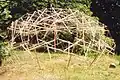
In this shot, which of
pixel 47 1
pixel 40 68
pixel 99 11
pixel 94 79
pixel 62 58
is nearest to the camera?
pixel 94 79

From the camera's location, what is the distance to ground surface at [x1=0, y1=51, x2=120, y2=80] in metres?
8.09

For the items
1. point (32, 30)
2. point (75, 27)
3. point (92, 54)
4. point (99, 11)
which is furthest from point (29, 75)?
point (99, 11)

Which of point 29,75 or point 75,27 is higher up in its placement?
point 75,27

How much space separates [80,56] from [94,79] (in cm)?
170

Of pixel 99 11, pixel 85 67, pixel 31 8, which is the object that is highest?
pixel 31 8

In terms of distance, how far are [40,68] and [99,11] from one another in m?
6.58

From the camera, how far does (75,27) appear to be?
838 centimetres

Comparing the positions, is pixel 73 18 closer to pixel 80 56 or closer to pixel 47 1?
pixel 80 56

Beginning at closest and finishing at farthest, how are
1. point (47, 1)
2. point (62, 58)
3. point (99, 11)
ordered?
point (62, 58), point (47, 1), point (99, 11)

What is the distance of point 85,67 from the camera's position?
29.0 ft

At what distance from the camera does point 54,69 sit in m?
8.52

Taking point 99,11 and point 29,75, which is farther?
point 99,11

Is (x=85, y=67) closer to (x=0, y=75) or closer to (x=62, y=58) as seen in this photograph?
(x=62, y=58)

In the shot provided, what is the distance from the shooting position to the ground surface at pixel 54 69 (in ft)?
26.5
